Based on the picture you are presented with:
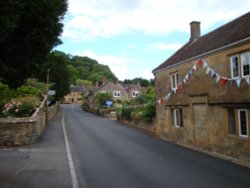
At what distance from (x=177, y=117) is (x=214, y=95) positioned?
17.5 feet

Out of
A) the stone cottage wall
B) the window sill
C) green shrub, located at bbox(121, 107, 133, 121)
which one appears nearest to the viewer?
Answer: the window sill

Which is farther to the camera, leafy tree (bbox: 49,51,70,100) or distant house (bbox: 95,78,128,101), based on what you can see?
distant house (bbox: 95,78,128,101)

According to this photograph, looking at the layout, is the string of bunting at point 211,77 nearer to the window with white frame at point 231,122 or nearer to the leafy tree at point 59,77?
the window with white frame at point 231,122

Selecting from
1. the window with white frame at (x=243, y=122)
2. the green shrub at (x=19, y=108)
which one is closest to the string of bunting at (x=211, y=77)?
the window with white frame at (x=243, y=122)

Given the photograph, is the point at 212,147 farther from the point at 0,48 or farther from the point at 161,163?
the point at 0,48

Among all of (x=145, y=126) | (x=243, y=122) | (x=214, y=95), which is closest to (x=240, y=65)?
(x=214, y=95)

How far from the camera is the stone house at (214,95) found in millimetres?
13766

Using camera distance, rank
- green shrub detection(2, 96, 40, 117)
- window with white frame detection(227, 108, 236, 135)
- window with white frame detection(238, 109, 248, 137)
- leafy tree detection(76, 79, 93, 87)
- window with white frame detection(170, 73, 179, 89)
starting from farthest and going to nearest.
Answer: leafy tree detection(76, 79, 93, 87) < window with white frame detection(170, 73, 179, 89) < green shrub detection(2, 96, 40, 117) < window with white frame detection(227, 108, 236, 135) < window with white frame detection(238, 109, 248, 137)

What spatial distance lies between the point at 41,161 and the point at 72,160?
1.36 metres

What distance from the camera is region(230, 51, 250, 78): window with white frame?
13594mm

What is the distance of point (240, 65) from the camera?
13953 mm

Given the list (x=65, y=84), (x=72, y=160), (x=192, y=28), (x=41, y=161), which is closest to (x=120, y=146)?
(x=72, y=160)

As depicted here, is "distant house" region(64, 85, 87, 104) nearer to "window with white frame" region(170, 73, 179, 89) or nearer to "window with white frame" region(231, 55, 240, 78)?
"window with white frame" region(170, 73, 179, 89)

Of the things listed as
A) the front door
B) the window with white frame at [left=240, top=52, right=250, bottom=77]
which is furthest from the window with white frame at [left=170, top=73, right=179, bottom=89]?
the window with white frame at [left=240, top=52, right=250, bottom=77]
